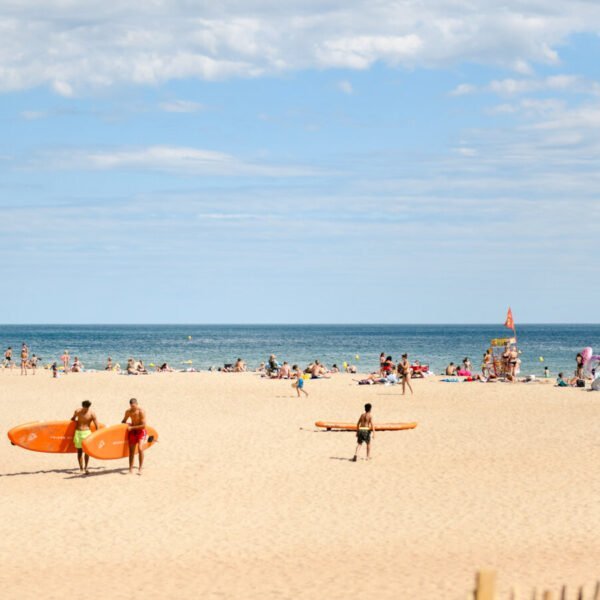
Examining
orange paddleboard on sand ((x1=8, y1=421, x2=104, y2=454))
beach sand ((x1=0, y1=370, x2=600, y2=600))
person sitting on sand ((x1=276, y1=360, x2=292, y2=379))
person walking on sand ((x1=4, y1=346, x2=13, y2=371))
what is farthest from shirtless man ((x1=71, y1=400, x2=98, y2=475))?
person walking on sand ((x1=4, y1=346, x2=13, y2=371))

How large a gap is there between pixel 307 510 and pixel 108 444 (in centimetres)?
506

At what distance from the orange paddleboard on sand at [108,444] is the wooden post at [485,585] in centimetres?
1346

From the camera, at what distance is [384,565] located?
11508 mm

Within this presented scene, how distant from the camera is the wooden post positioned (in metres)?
4.92

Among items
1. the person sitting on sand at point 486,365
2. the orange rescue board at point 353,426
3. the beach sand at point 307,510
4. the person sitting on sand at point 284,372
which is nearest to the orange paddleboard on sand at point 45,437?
the beach sand at point 307,510

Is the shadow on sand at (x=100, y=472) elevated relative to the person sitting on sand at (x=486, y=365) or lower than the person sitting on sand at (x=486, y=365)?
lower

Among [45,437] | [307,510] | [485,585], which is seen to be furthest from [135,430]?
[485,585]

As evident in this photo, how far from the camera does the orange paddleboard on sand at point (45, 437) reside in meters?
18.3

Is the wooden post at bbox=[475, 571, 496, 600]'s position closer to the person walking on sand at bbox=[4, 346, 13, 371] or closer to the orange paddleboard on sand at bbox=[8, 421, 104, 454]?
the orange paddleboard on sand at bbox=[8, 421, 104, 454]

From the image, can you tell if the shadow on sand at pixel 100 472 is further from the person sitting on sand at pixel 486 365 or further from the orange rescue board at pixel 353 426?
the person sitting on sand at pixel 486 365

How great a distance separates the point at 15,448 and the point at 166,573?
10.6 m

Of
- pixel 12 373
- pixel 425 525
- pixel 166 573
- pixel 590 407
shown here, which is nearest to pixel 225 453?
pixel 425 525

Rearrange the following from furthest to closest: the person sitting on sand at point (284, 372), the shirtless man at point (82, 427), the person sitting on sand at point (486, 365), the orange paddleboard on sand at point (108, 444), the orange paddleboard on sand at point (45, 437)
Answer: the person sitting on sand at point (486, 365), the person sitting on sand at point (284, 372), the orange paddleboard on sand at point (45, 437), the shirtless man at point (82, 427), the orange paddleboard on sand at point (108, 444)

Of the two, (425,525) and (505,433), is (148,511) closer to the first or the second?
(425,525)
